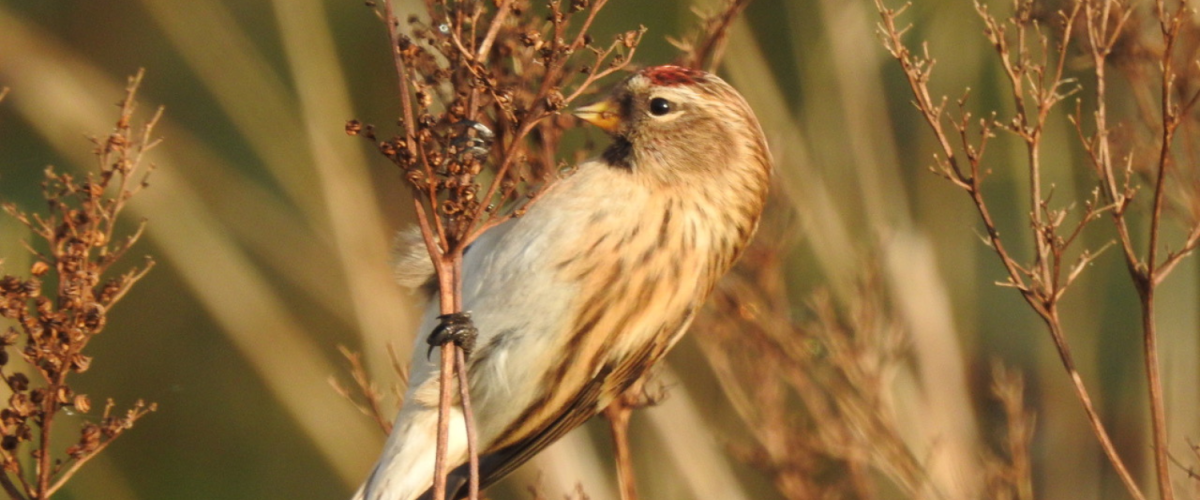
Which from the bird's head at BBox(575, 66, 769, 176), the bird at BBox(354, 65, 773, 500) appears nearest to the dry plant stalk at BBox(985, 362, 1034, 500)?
the bird at BBox(354, 65, 773, 500)

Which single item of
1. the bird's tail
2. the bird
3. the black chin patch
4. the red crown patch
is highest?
the red crown patch

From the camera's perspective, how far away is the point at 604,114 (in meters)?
2.69

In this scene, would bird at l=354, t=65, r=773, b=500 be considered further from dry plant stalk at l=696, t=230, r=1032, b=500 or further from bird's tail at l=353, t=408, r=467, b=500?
dry plant stalk at l=696, t=230, r=1032, b=500

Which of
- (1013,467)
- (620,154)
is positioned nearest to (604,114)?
(620,154)

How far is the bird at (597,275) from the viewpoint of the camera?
103 inches

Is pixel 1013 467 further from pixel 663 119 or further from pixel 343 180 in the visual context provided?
pixel 343 180

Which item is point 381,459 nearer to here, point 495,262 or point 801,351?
point 495,262

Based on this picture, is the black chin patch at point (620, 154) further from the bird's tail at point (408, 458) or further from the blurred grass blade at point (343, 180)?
the blurred grass blade at point (343, 180)

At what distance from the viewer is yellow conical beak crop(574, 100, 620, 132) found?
2.66 meters

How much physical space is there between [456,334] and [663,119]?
3.45 feet

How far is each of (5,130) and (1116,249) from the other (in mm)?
3795

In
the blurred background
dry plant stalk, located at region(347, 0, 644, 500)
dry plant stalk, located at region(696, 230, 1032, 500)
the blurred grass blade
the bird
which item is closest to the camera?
dry plant stalk, located at region(347, 0, 644, 500)

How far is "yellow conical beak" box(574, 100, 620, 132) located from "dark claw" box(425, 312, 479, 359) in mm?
481

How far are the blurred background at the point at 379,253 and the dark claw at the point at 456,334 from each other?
2.55ft
